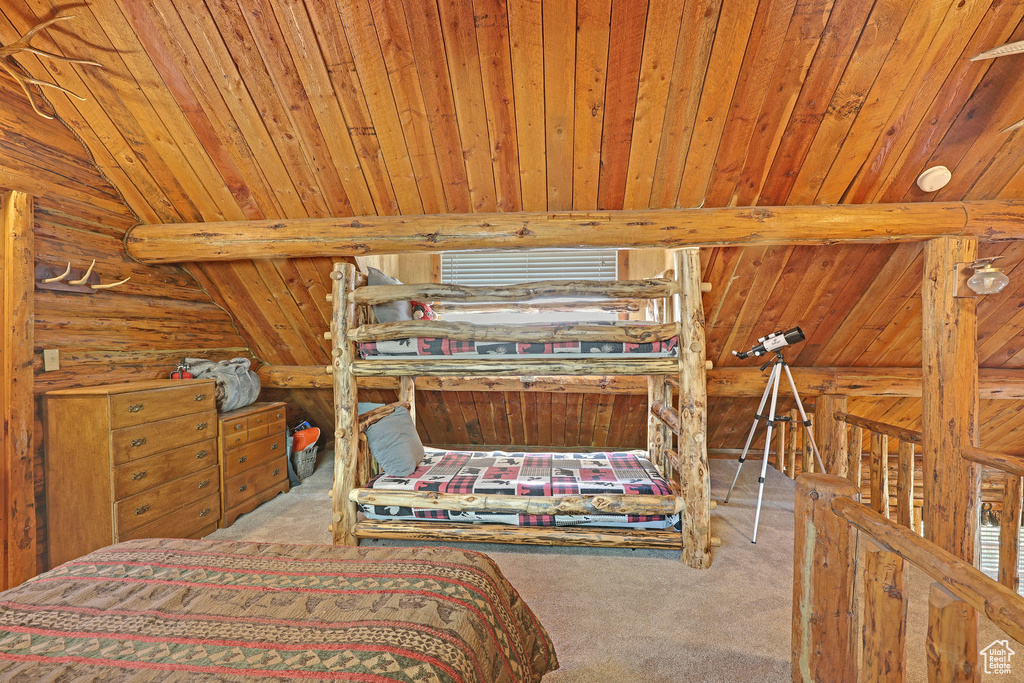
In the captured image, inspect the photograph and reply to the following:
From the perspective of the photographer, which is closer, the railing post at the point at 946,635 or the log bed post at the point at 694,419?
the railing post at the point at 946,635

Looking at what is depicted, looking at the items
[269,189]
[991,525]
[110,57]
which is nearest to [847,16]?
[269,189]

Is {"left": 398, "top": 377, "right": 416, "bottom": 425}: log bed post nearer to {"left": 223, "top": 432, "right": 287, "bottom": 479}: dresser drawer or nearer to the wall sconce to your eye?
{"left": 223, "top": 432, "right": 287, "bottom": 479}: dresser drawer

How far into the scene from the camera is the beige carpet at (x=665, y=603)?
6.09 feet

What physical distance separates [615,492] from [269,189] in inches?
118

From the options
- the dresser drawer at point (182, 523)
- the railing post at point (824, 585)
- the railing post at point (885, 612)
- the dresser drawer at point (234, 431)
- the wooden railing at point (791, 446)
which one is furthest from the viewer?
the wooden railing at point (791, 446)

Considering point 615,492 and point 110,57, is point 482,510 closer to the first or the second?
point 615,492

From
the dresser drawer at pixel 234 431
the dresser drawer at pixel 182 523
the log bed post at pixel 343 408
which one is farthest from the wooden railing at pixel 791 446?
the dresser drawer at pixel 182 523

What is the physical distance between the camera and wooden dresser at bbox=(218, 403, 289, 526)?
329cm

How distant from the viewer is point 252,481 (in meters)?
3.57

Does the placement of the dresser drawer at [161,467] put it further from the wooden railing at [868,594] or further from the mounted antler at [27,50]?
the wooden railing at [868,594]

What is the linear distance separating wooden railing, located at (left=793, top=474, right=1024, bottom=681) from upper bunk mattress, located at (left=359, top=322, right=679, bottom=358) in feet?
3.89

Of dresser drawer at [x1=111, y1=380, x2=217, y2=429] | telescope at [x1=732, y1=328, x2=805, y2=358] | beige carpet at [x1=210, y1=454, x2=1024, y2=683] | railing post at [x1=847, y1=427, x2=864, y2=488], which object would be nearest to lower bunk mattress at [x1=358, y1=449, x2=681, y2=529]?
beige carpet at [x1=210, y1=454, x2=1024, y2=683]

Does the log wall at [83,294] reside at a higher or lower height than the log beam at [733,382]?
higher

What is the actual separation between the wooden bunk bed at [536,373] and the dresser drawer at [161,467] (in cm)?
106
